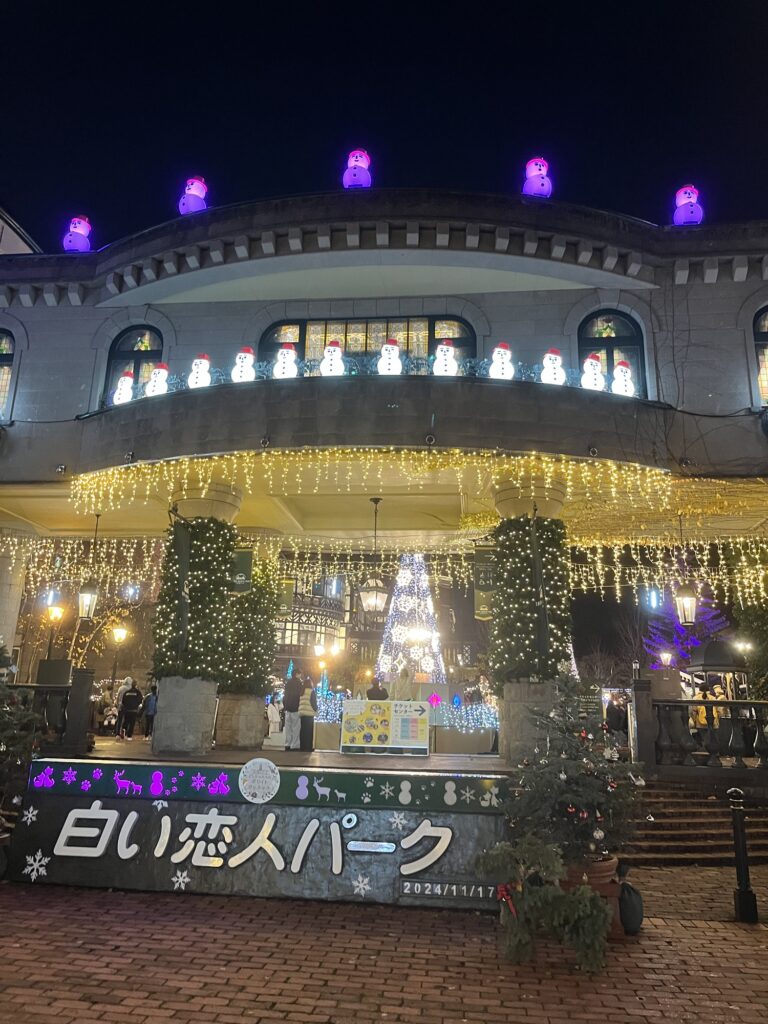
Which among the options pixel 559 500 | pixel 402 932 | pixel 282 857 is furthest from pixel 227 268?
pixel 402 932

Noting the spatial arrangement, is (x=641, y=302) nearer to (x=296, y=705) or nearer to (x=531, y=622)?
(x=531, y=622)

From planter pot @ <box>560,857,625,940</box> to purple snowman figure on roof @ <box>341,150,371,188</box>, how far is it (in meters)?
16.2

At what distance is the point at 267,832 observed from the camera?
7422 mm

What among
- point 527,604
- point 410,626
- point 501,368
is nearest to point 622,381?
point 501,368

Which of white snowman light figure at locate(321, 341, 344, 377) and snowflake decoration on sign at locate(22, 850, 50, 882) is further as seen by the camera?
white snowman light figure at locate(321, 341, 344, 377)

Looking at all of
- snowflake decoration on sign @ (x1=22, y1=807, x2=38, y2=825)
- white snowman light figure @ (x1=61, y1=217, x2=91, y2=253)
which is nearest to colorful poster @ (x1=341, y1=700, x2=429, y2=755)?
snowflake decoration on sign @ (x1=22, y1=807, x2=38, y2=825)

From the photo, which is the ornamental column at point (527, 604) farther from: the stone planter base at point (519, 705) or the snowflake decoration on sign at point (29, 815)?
the snowflake decoration on sign at point (29, 815)

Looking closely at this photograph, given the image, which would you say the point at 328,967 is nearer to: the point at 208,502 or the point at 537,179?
the point at 208,502

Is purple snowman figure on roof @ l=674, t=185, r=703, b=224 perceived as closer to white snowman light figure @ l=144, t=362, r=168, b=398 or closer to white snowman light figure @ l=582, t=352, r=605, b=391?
white snowman light figure @ l=582, t=352, r=605, b=391

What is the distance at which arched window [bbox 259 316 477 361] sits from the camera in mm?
16484

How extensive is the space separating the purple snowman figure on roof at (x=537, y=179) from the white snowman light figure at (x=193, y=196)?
8711mm

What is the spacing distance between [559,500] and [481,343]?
14.4 feet

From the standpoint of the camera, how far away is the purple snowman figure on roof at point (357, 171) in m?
17.5

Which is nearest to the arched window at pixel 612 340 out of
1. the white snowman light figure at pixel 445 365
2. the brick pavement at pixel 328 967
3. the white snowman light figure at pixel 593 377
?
the white snowman light figure at pixel 593 377
